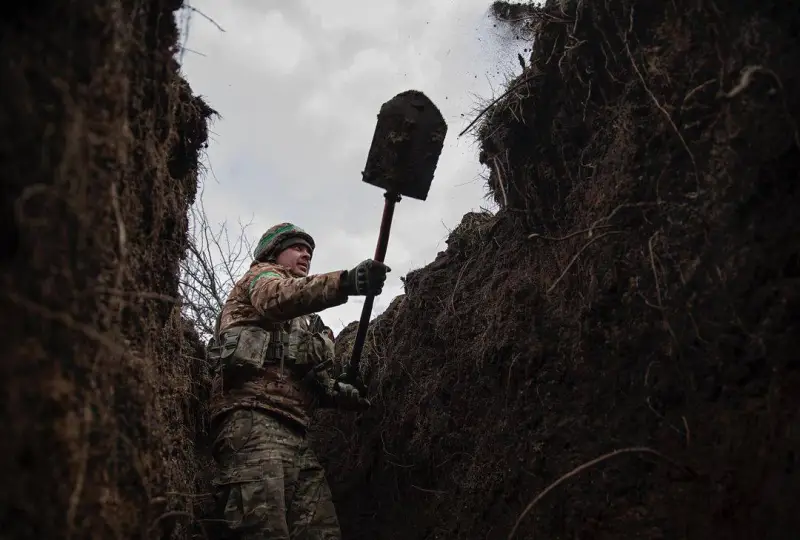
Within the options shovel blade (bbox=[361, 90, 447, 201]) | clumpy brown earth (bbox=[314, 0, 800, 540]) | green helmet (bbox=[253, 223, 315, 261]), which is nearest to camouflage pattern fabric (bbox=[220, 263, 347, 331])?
green helmet (bbox=[253, 223, 315, 261])

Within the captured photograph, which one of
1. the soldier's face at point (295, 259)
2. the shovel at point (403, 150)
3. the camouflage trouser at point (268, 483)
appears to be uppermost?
the shovel at point (403, 150)

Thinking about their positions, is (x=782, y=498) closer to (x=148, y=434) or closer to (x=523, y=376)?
(x=523, y=376)

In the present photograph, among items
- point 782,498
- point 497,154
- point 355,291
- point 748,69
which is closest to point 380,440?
point 355,291

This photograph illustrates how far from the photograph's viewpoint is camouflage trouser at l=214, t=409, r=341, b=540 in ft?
12.0

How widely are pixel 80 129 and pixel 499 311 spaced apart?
2.58 m

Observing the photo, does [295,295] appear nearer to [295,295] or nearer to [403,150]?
[295,295]

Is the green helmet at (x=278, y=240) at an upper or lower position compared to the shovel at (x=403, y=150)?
lower

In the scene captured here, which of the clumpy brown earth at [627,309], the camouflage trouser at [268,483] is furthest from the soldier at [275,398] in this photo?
the clumpy brown earth at [627,309]

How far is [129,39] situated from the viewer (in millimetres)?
2248

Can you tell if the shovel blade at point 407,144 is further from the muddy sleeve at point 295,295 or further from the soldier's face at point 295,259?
the soldier's face at point 295,259

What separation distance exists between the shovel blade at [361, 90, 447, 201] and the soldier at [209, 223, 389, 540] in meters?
0.65

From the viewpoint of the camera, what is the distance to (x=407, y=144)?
430 centimetres

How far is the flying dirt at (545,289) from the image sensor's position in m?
1.82

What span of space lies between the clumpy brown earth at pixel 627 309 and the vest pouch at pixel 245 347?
3.69 ft
